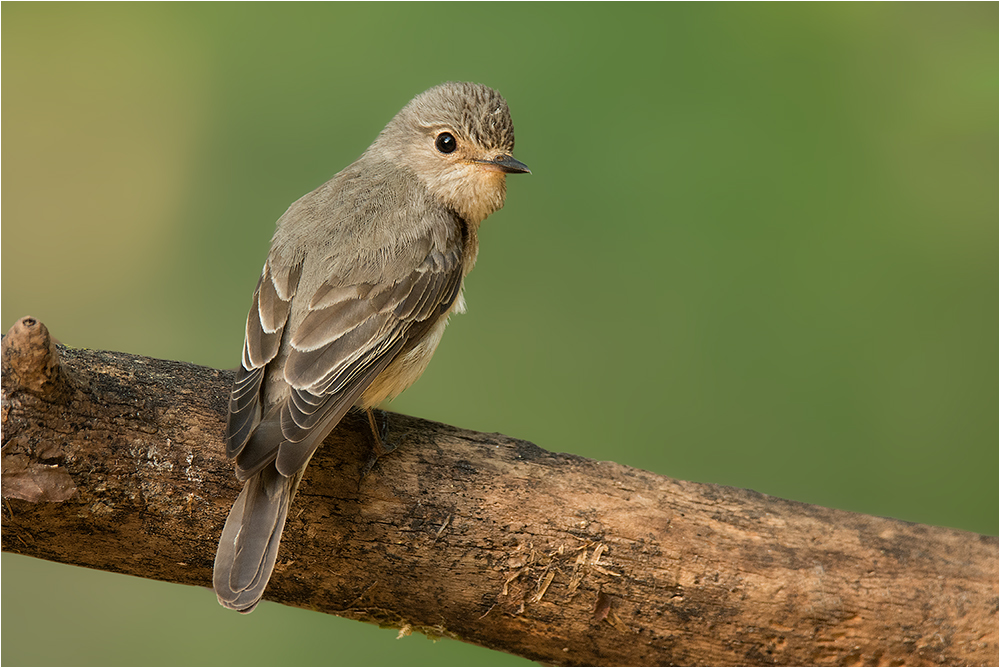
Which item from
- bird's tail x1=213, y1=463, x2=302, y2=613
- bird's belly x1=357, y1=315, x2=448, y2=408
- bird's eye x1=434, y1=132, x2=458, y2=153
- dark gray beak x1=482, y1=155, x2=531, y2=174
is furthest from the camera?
bird's eye x1=434, y1=132, x2=458, y2=153

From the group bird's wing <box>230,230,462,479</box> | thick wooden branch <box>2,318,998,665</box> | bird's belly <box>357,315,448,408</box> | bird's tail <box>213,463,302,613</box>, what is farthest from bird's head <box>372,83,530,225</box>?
bird's tail <box>213,463,302,613</box>

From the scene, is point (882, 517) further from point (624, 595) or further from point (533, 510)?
point (533, 510)

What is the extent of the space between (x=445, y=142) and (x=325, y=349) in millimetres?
1201

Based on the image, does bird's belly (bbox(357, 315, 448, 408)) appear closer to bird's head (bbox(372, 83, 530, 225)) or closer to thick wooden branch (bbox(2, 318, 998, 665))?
thick wooden branch (bbox(2, 318, 998, 665))

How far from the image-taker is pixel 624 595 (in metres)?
2.87

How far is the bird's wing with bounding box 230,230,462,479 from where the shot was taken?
254cm

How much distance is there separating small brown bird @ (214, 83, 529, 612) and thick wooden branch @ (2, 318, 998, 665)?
8.4 inches

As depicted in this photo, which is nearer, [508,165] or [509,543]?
[509,543]

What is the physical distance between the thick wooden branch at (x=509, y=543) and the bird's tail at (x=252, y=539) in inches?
6.7

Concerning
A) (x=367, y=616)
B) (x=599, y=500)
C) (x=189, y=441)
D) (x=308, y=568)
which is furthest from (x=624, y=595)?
(x=189, y=441)

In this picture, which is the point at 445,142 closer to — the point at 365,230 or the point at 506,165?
the point at 506,165

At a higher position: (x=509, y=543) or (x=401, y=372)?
(x=401, y=372)

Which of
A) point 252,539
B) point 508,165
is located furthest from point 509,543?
point 508,165

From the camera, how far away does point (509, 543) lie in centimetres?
284
